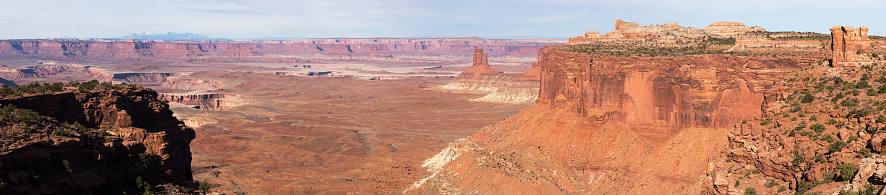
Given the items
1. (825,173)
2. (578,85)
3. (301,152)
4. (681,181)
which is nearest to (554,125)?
(578,85)

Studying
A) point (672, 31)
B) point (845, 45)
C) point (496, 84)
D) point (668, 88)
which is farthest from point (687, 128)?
point (496, 84)

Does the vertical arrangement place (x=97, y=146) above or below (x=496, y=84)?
above

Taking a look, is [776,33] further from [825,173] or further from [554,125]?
[825,173]

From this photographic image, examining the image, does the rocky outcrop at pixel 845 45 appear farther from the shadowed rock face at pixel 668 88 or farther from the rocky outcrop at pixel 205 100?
the rocky outcrop at pixel 205 100

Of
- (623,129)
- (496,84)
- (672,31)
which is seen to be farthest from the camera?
(496,84)

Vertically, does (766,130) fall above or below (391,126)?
above

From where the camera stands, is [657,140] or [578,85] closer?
[657,140]

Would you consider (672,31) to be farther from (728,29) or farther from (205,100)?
(205,100)
